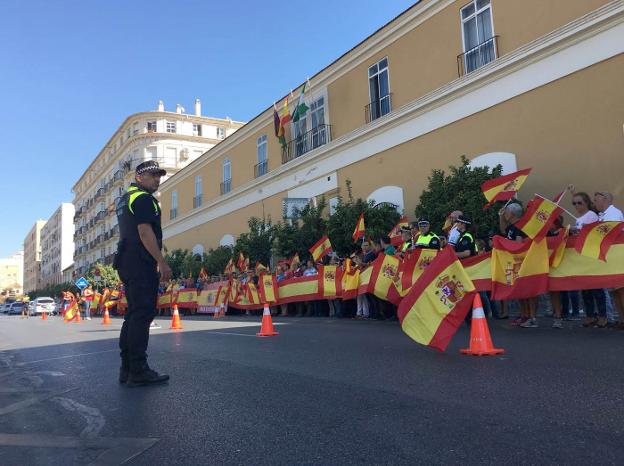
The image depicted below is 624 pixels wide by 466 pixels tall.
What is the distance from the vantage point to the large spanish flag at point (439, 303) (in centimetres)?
607

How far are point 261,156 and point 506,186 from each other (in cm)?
2021

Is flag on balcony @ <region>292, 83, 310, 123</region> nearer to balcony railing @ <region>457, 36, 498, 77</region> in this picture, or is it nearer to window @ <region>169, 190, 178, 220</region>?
balcony railing @ <region>457, 36, 498, 77</region>

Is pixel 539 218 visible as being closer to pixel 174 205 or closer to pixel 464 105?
pixel 464 105

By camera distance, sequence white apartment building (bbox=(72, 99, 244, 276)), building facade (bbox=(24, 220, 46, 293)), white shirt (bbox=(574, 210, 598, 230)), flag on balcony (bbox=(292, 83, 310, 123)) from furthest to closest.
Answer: building facade (bbox=(24, 220, 46, 293))
white apartment building (bbox=(72, 99, 244, 276))
flag on balcony (bbox=(292, 83, 310, 123))
white shirt (bbox=(574, 210, 598, 230))

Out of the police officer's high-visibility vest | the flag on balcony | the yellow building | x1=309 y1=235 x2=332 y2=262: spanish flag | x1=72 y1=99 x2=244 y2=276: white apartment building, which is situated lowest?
the police officer's high-visibility vest

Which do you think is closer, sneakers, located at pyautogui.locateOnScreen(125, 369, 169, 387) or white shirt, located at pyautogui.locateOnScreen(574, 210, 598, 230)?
sneakers, located at pyautogui.locateOnScreen(125, 369, 169, 387)

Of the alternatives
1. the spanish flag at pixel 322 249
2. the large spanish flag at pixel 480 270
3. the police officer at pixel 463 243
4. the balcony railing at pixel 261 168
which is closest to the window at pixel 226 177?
the balcony railing at pixel 261 168

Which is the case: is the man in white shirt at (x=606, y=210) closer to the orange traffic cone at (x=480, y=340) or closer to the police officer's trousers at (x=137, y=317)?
the orange traffic cone at (x=480, y=340)

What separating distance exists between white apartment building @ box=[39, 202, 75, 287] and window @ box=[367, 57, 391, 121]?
88.0 meters

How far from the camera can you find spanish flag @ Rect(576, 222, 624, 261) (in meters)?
7.53

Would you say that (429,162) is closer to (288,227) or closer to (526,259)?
(288,227)

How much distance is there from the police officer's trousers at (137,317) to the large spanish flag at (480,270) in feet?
18.9

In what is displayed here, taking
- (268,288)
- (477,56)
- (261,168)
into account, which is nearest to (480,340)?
(268,288)

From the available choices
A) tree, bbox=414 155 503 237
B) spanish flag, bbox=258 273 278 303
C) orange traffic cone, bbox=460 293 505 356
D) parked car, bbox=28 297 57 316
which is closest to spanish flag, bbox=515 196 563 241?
orange traffic cone, bbox=460 293 505 356
